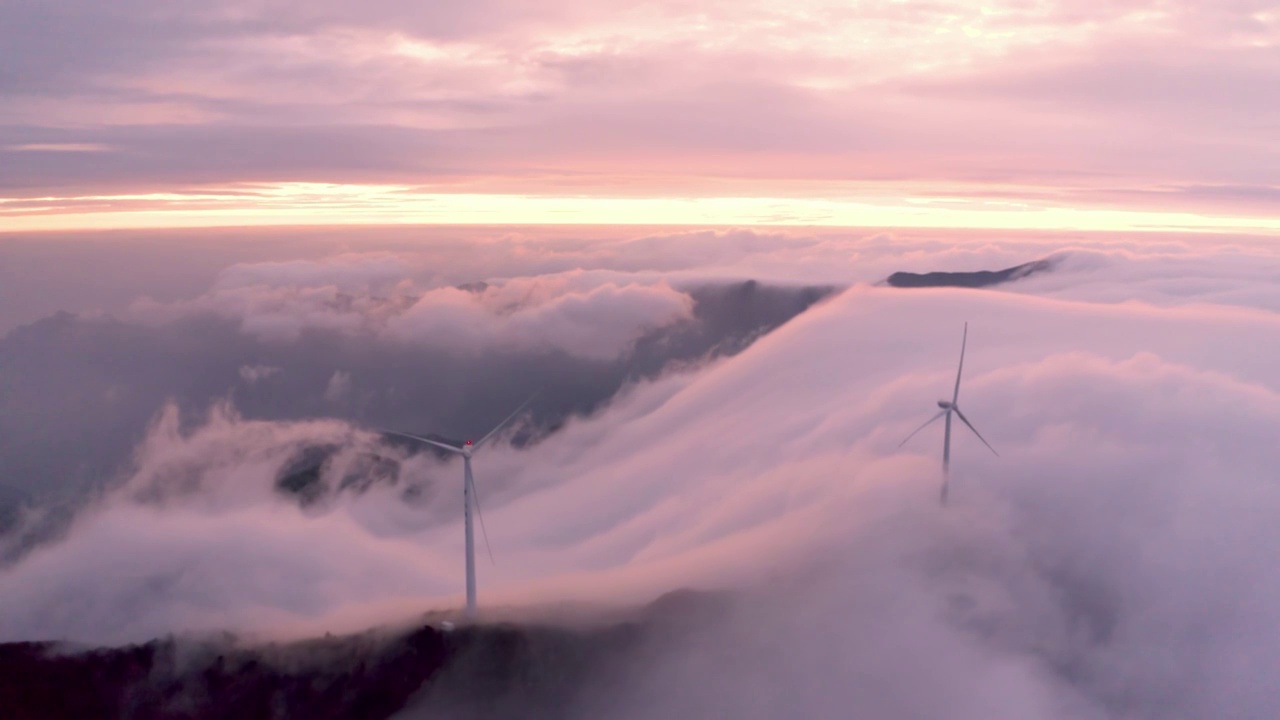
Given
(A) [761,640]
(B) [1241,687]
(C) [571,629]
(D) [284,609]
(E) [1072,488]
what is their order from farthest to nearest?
(D) [284,609] < (E) [1072,488] < (C) [571,629] < (A) [761,640] < (B) [1241,687]

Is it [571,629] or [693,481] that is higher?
[571,629]

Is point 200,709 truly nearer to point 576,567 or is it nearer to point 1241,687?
point 576,567

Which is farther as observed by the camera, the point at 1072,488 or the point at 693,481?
the point at 693,481

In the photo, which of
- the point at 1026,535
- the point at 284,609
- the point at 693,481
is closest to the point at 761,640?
the point at 1026,535

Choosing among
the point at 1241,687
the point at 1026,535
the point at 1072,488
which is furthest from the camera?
the point at 1072,488

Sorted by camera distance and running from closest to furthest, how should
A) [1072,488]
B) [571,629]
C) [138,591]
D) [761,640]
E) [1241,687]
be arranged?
[1241,687]
[761,640]
[571,629]
[1072,488]
[138,591]

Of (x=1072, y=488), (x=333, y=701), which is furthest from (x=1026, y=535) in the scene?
(x=333, y=701)

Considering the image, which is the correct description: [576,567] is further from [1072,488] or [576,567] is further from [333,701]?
[1072,488]

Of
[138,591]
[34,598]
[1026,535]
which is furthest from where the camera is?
[34,598]

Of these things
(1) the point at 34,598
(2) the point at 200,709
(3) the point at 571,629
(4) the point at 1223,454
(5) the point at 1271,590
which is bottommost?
(1) the point at 34,598
